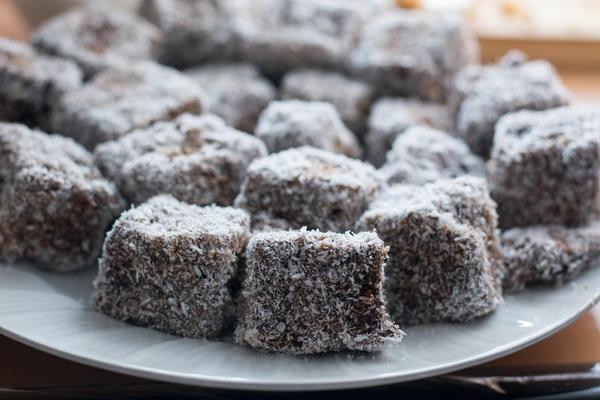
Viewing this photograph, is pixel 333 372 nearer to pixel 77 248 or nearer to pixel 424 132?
pixel 77 248

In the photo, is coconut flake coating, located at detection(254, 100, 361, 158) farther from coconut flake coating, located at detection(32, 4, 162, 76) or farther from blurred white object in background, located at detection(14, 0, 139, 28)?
blurred white object in background, located at detection(14, 0, 139, 28)

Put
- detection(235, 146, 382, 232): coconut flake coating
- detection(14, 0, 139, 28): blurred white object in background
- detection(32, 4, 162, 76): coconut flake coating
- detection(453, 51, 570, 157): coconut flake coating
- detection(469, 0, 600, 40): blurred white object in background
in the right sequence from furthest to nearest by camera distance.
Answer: detection(469, 0, 600, 40): blurred white object in background, detection(14, 0, 139, 28): blurred white object in background, detection(32, 4, 162, 76): coconut flake coating, detection(453, 51, 570, 157): coconut flake coating, detection(235, 146, 382, 232): coconut flake coating

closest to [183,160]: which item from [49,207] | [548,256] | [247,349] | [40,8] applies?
[49,207]

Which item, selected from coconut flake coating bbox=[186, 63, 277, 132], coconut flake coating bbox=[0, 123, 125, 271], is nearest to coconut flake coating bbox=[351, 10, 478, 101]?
coconut flake coating bbox=[186, 63, 277, 132]

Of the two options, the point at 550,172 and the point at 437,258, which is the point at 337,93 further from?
the point at 437,258

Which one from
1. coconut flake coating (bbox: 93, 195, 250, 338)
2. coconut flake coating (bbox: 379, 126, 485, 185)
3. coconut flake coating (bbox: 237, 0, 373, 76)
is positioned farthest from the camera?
coconut flake coating (bbox: 237, 0, 373, 76)

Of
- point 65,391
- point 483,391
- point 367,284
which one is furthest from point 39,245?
point 483,391
